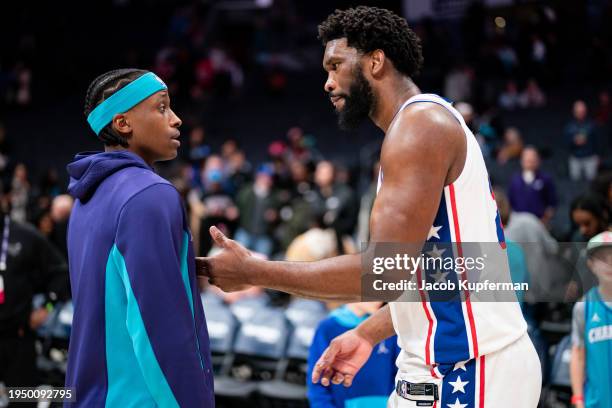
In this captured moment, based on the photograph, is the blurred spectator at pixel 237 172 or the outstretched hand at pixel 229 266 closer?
the outstretched hand at pixel 229 266

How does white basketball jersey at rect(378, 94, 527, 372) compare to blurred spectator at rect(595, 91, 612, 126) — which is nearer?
white basketball jersey at rect(378, 94, 527, 372)

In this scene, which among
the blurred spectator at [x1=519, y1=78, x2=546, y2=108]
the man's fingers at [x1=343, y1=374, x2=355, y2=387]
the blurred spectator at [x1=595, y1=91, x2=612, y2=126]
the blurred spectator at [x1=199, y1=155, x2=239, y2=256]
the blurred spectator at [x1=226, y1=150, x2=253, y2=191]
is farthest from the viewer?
the blurred spectator at [x1=519, y1=78, x2=546, y2=108]

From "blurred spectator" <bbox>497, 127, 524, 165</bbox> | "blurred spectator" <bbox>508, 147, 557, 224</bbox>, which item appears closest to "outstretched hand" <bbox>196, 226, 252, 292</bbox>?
"blurred spectator" <bbox>508, 147, 557, 224</bbox>

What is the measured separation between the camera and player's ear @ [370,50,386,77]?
9.83 ft

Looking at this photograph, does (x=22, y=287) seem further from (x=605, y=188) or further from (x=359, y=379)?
(x=605, y=188)

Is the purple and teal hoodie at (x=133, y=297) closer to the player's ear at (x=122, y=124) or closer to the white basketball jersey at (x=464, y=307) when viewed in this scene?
the player's ear at (x=122, y=124)

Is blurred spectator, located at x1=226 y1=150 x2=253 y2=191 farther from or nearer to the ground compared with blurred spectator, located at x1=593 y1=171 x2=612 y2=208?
farther from the ground

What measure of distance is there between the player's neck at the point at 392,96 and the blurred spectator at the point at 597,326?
2175 mm

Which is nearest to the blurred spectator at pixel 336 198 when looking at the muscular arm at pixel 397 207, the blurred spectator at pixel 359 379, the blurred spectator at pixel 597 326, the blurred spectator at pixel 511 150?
the blurred spectator at pixel 511 150

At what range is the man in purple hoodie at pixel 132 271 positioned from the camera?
2637mm

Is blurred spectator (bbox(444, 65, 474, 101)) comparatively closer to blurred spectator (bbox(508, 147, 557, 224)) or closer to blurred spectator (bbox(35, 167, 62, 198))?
blurred spectator (bbox(508, 147, 557, 224))

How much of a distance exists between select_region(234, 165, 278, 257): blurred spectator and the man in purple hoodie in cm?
824

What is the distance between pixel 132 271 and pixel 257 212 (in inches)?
356

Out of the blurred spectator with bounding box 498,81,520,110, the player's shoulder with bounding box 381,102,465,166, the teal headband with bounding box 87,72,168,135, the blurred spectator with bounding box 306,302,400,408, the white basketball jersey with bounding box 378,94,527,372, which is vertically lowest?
the blurred spectator with bounding box 306,302,400,408
